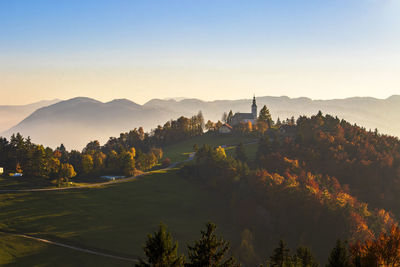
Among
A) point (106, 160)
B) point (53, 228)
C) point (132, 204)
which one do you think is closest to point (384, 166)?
point (132, 204)

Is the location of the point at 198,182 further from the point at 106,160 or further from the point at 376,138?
the point at 376,138

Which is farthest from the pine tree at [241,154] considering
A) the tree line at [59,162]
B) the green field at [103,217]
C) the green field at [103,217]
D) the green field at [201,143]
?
the green field at [103,217]

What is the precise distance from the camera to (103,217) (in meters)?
82.1

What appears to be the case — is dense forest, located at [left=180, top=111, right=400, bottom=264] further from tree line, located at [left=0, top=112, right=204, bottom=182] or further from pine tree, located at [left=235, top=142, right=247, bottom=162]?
tree line, located at [left=0, top=112, right=204, bottom=182]

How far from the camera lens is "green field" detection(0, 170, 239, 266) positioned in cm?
6444

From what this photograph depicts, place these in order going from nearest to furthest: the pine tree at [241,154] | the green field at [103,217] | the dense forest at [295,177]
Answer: the green field at [103,217] < the dense forest at [295,177] < the pine tree at [241,154]

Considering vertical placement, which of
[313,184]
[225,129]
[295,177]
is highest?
[225,129]

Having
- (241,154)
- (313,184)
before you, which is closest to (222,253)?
(313,184)

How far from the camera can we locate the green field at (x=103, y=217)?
64438mm

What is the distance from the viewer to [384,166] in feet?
417

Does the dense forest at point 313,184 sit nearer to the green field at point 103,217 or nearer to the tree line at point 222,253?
the green field at point 103,217

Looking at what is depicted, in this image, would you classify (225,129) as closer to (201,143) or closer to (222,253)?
(201,143)

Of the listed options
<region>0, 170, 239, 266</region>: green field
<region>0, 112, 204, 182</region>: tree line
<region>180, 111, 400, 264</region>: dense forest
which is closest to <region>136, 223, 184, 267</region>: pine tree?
<region>0, 170, 239, 266</region>: green field

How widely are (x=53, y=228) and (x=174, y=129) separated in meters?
129
